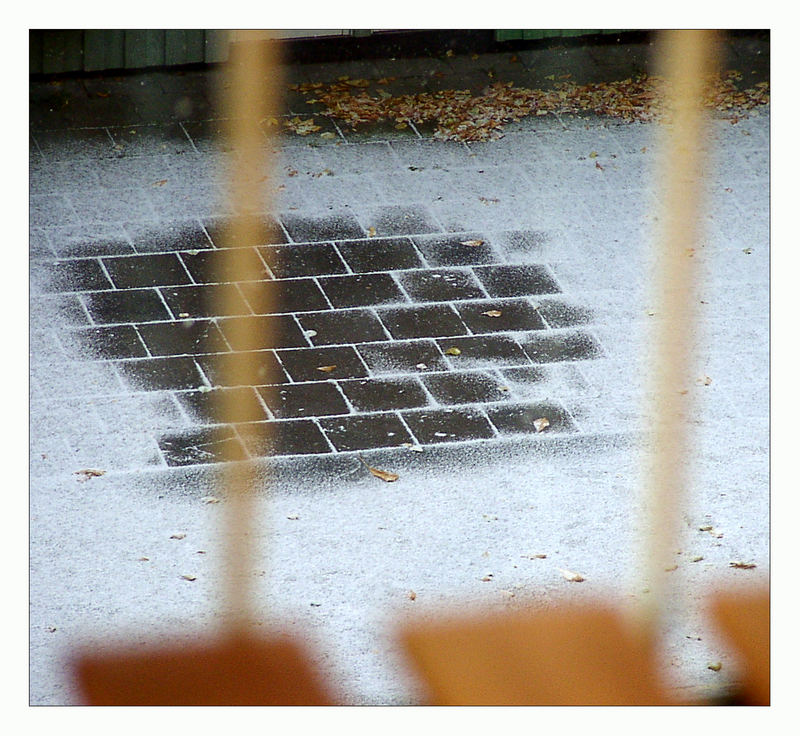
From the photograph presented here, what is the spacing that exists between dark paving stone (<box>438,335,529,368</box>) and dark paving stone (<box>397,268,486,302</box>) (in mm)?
366

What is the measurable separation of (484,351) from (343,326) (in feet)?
2.36

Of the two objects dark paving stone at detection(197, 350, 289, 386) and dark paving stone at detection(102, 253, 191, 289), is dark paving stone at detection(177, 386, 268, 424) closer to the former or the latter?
dark paving stone at detection(197, 350, 289, 386)

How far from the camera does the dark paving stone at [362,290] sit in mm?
6430

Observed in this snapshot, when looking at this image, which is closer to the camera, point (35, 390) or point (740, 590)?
point (740, 590)

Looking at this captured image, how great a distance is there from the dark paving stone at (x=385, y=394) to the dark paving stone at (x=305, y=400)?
61 mm

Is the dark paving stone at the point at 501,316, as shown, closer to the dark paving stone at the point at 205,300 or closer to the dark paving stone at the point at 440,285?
the dark paving stone at the point at 440,285

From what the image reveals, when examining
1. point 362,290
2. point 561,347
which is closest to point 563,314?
point 561,347

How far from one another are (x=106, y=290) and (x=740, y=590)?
11.5 feet

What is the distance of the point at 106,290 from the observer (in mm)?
6449

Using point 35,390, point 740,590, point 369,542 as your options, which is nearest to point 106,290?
point 35,390

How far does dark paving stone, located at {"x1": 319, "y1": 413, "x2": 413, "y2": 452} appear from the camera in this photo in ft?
18.2

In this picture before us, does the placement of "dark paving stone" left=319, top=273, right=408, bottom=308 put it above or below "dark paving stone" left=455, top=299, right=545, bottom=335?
below

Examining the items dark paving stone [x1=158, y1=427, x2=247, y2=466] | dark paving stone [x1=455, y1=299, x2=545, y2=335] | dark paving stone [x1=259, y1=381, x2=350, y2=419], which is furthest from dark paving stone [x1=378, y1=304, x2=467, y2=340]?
dark paving stone [x1=158, y1=427, x2=247, y2=466]

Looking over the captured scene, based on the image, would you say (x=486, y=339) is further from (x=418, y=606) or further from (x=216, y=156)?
(x=216, y=156)
